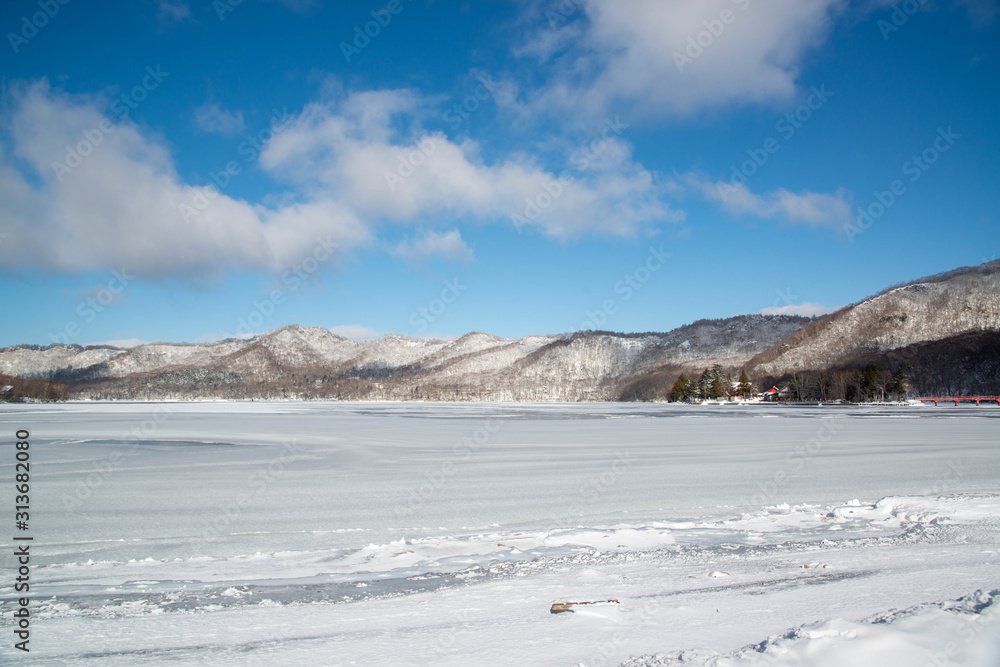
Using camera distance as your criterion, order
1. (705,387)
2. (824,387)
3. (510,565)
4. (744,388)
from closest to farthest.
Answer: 1. (510,565)
2. (824,387)
3. (744,388)
4. (705,387)

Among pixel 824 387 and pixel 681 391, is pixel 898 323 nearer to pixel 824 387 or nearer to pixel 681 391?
pixel 824 387

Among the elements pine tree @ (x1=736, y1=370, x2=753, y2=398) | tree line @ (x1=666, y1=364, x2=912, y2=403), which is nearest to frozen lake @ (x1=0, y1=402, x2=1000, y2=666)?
tree line @ (x1=666, y1=364, x2=912, y2=403)

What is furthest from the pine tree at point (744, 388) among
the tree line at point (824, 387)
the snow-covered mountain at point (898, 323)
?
the snow-covered mountain at point (898, 323)

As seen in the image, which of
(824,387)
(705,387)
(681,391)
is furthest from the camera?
(681,391)

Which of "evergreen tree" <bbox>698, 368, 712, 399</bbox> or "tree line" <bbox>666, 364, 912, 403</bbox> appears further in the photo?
"evergreen tree" <bbox>698, 368, 712, 399</bbox>

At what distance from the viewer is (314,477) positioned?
14625 millimetres

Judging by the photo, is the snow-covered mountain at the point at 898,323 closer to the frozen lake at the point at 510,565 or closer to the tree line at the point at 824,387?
the tree line at the point at 824,387

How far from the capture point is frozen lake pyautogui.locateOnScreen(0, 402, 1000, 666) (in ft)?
15.0

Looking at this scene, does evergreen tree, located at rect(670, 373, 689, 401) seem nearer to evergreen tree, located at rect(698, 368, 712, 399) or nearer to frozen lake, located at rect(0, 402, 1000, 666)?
evergreen tree, located at rect(698, 368, 712, 399)

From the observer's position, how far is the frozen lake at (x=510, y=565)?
4.59 meters

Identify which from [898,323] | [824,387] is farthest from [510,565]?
[898,323]

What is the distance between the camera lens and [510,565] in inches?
276

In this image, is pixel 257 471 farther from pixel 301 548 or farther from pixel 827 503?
pixel 827 503

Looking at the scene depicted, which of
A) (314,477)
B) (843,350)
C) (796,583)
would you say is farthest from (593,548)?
(843,350)
